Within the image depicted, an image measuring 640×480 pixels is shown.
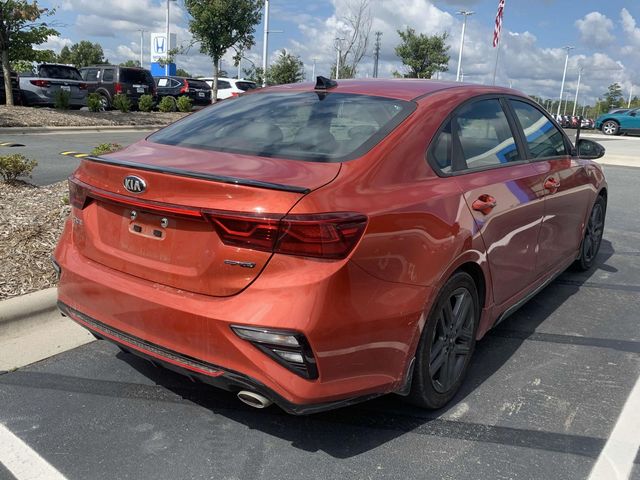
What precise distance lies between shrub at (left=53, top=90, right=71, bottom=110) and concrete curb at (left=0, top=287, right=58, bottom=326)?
17.6m

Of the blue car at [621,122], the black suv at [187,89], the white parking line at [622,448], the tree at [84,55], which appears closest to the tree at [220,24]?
the black suv at [187,89]

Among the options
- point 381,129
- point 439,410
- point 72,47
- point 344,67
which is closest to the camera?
point 381,129

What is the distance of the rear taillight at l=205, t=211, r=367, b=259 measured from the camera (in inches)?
91.0

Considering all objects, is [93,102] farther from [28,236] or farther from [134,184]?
[134,184]

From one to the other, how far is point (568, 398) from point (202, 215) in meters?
2.25

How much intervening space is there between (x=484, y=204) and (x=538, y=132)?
4.70ft

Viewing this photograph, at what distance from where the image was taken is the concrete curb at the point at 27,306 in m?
3.70

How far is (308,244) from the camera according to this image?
2.32 m

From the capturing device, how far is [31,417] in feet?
9.56

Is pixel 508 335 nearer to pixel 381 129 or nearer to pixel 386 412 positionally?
pixel 386 412

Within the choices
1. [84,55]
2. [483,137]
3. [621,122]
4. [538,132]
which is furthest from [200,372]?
[84,55]

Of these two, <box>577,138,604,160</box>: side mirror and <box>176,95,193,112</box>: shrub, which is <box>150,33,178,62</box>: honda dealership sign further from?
<box>577,138,604,160</box>: side mirror

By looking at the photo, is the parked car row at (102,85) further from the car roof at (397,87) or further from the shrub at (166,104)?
the car roof at (397,87)

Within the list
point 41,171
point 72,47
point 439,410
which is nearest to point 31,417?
point 439,410
